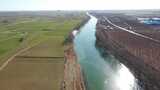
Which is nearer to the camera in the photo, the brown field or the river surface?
the brown field

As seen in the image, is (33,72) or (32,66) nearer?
(33,72)

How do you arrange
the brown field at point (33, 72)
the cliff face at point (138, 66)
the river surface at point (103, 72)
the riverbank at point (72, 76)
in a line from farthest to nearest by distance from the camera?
1. the river surface at point (103, 72)
2. the cliff face at point (138, 66)
3. the riverbank at point (72, 76)
4. the brown field at point (33, 72)

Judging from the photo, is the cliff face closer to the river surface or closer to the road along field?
the river surface

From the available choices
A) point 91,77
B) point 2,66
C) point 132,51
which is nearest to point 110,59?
point 132,51

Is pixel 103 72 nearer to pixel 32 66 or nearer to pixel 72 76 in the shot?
pixel 72 76

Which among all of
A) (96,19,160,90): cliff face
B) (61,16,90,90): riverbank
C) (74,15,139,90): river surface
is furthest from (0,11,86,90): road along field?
(96,19,160,90): cliff face

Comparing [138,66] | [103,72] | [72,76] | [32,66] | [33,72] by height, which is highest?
[33,72]

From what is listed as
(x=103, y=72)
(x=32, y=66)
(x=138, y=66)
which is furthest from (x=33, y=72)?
(x=138, y=66)

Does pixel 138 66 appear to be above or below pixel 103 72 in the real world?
above

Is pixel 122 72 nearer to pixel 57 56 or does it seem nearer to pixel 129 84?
pixel 129 84

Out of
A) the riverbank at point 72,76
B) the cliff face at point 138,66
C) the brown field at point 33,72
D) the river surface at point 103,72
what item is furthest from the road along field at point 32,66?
the cliff face at point 138,66

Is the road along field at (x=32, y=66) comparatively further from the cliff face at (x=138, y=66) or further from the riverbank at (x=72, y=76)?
the cliff face at (x=138, y=66)

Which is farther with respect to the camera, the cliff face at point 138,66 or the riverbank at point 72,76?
the cliff face at point 138,66
